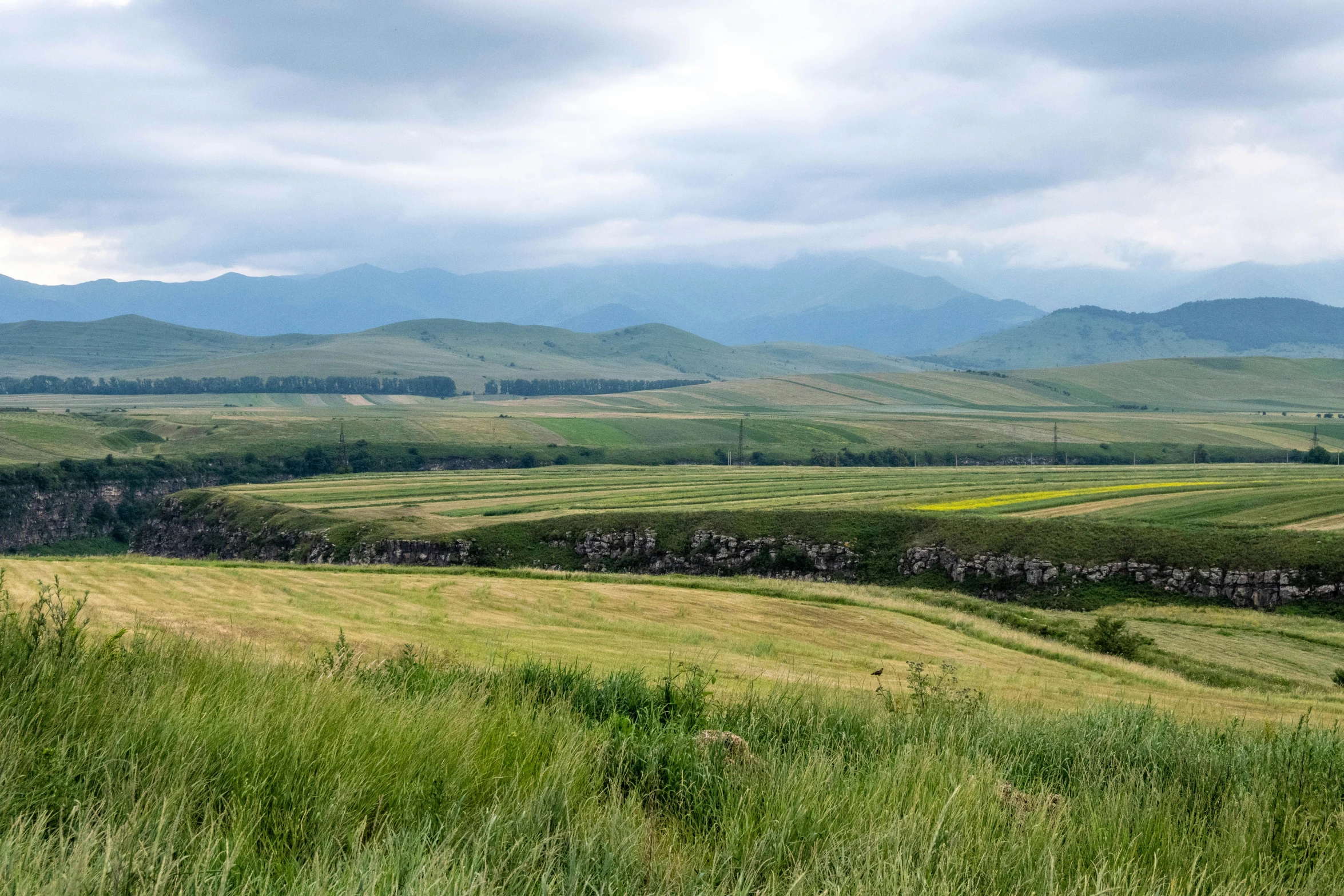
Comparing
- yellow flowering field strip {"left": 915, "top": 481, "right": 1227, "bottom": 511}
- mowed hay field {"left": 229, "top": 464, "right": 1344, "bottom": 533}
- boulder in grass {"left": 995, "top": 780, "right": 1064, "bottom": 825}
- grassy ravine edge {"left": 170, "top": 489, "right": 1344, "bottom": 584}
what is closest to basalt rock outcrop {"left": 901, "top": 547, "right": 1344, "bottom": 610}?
grassy ravine edge {"left": 170, "top": 489, "right": 1344, "bottom": 584}

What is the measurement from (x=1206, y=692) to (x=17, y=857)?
26.5 metres

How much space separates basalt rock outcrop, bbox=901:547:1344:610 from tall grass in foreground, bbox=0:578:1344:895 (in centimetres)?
4792

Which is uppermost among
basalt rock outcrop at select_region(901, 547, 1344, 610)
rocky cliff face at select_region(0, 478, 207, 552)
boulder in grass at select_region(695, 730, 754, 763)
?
boulder in grass at select_region(695, 730, 754, 763)

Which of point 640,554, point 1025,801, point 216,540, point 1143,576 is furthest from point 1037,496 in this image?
point 1025,801

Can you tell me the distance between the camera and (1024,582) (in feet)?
183

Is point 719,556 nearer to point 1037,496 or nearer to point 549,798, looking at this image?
point 1037,496

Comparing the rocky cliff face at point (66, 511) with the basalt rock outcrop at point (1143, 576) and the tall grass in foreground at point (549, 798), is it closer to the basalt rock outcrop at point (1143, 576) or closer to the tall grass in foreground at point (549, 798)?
the basalt rock outcrop at point (1143, 576)

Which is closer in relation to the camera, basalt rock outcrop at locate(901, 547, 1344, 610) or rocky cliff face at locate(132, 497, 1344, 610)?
basalt rock outcrop at locate(901, 547, 1344, 610)

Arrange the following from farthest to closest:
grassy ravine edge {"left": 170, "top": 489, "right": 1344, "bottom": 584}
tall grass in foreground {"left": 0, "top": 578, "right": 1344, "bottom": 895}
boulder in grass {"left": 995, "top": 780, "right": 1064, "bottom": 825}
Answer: grassy ravine edge {"left": 170, "top": 489, "right": 1344, "bottom": 584} < boulder in grass {"left": 995, "top": 780, "right": 1064, "bottom": 825} < tall grass in foreground {"left": 0, "top": 578, "right": 1344, "bottom": 895}

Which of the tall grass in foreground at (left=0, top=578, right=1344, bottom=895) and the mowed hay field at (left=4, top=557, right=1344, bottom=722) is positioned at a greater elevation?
the tall grass in foreground at (left=0, top=578, right=1344, bottom=895)

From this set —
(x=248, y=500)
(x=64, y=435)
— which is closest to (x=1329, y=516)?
(x=248, y=500)

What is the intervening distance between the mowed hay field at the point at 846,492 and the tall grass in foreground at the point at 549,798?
202 ft

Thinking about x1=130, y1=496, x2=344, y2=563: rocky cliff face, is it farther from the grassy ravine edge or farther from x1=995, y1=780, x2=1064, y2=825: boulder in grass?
x1=995, y1=780, x2=1064, y2=825: boulder in grass

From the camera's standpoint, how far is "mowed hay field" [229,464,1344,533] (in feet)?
232
